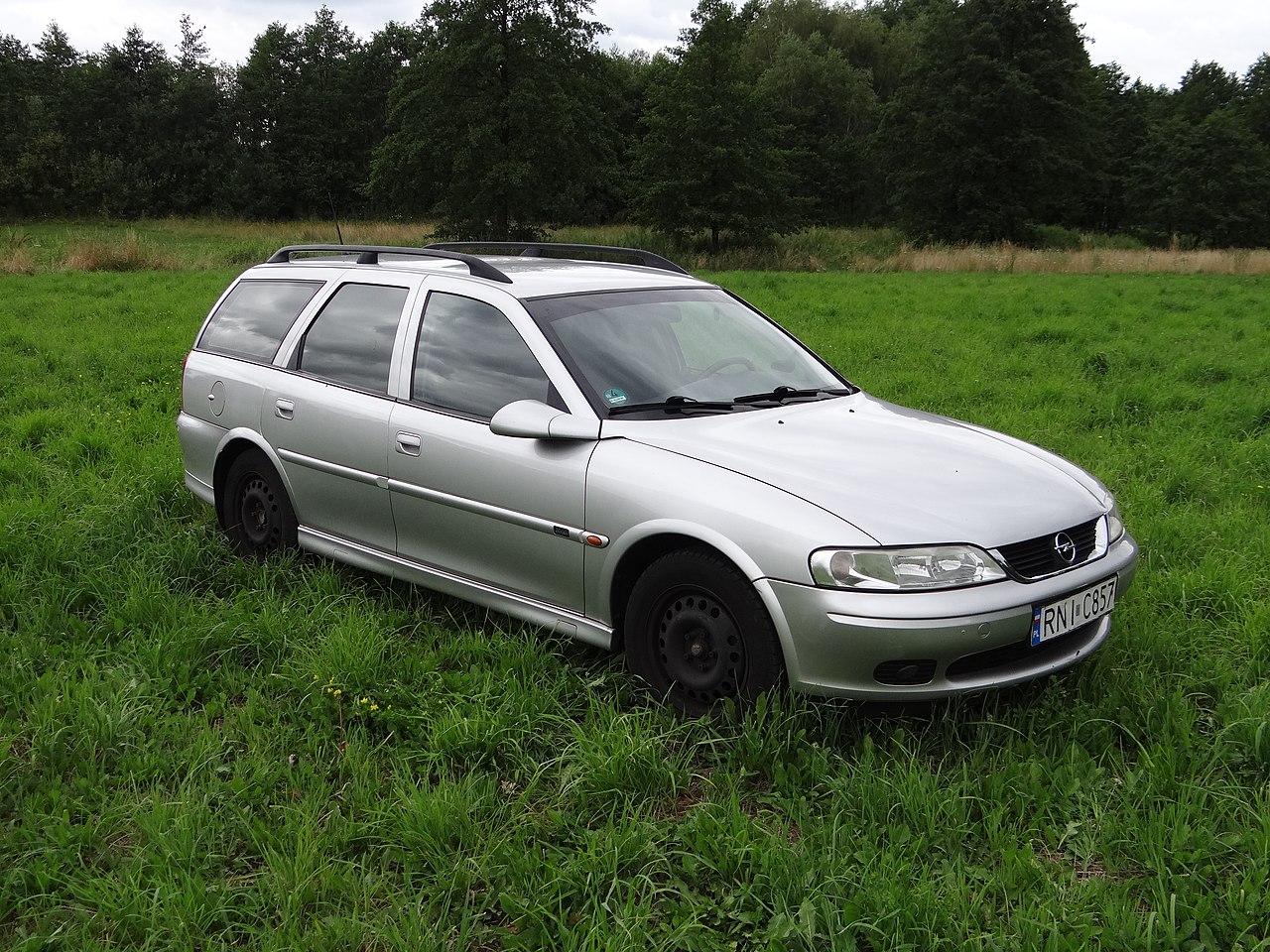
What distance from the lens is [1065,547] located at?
129 inches

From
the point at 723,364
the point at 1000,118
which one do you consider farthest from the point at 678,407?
the point at 1000,118

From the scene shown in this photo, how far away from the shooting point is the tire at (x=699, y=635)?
309 centimetres

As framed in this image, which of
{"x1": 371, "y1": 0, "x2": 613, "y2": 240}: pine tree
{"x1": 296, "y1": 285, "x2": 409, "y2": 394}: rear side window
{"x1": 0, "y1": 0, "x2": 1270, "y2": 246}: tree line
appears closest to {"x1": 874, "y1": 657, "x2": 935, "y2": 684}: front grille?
{"x1": 296, "y1": 285, "x2": 409, "y2": 394}: rear side window

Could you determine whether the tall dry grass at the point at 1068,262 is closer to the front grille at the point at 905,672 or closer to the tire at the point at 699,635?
the tire at the point at 699,635

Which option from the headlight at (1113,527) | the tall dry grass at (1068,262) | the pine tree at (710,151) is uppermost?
the pine tree at (710,151)

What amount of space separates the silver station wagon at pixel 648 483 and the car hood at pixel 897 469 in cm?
1

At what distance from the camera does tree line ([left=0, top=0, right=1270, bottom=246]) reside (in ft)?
104

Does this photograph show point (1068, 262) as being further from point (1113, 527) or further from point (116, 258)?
point (1113, 527)

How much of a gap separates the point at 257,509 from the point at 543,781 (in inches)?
107

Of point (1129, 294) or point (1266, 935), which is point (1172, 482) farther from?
point (1129, 294)

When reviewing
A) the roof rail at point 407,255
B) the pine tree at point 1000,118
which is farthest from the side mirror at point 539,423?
the pine tree at point 1000,118

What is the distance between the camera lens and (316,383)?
4.66 meters

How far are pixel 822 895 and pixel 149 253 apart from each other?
23.2 metres

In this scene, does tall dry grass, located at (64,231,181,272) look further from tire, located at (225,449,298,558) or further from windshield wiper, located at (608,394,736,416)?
windshield wiper, located at (608,394,736,416)
